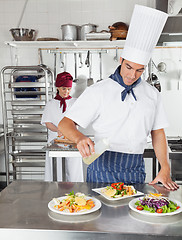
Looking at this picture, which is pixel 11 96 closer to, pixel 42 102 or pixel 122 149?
pixel 42 102

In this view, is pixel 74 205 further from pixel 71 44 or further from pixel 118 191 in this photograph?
pixel 71 44

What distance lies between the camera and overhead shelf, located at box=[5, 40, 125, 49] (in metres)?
4.06

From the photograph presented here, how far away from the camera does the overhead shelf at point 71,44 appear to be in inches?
160

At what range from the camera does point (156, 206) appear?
1.37 metres

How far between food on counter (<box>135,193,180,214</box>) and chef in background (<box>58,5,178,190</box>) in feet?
1.53

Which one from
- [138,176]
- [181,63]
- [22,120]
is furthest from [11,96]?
[138,176]

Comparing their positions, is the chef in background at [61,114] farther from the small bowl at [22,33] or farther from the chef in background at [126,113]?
the chef in background at [126,113]

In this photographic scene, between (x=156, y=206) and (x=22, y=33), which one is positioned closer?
(x=156, y=206)

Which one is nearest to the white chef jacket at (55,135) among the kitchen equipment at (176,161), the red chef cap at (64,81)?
the red chef cap at (64,81)

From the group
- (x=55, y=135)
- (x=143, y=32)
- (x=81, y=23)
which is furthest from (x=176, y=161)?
(x=81, y=23)

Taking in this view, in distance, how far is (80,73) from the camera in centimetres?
454

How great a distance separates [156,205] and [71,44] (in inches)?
130

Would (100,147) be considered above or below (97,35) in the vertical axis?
below

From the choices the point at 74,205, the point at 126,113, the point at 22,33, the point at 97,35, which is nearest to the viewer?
the point at 74,205
